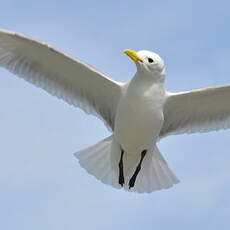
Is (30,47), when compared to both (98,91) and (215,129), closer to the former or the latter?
(98,91)

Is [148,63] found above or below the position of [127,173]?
above

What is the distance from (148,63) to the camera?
1435 centimetres

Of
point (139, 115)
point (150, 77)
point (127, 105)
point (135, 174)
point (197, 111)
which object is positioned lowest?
point (135, 174)

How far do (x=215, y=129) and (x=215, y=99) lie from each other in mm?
614

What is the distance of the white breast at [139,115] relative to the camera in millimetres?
14398

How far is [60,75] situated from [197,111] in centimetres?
199

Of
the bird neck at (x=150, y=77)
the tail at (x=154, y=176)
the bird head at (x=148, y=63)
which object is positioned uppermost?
the bird head at (x=148, y=63)

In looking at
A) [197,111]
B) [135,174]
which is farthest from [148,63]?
[135,174]

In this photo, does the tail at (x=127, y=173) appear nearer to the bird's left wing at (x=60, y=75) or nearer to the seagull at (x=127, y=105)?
the seagull at (x=127, y=105)

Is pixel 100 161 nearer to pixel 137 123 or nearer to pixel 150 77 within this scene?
pixel 137 123

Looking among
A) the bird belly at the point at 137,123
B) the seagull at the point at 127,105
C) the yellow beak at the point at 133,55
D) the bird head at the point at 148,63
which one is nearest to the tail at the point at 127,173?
the seagull at the point at 127,105

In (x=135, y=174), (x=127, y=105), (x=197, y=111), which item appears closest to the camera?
(x=127, y=105)

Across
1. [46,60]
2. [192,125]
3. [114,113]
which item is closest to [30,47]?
[46,60]

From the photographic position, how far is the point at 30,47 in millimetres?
15148
